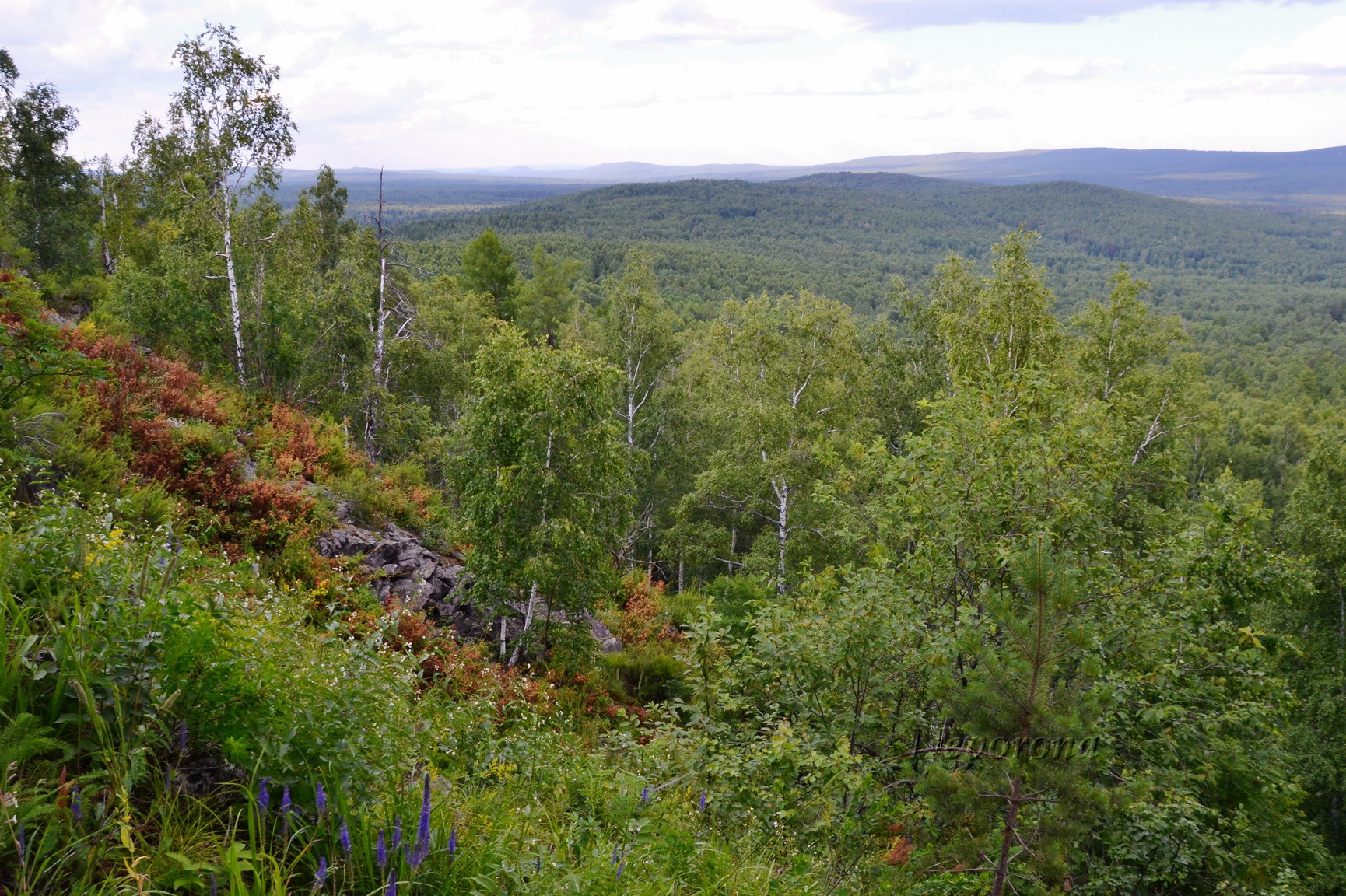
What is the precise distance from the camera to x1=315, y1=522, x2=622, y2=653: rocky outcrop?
36.2 feet

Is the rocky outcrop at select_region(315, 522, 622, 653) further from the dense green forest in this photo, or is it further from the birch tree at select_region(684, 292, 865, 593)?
the birch tree at select_region(684, 292, 865, 593)

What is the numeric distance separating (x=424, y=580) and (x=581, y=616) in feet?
8.81

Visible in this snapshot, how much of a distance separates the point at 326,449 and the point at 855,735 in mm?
10866

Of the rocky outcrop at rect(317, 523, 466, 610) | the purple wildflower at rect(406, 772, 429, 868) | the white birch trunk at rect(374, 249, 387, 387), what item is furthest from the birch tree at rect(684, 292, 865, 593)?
the purple wildflower at rect(406, 772, 429, 868)

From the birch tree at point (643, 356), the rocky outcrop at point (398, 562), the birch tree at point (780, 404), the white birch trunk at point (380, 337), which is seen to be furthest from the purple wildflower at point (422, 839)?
the birch tree at point (643, 356)

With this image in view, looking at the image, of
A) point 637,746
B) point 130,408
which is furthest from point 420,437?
point 637,746

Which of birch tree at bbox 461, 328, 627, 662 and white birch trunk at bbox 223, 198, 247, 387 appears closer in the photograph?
birch tree at bbox 461, 328, 627, 662

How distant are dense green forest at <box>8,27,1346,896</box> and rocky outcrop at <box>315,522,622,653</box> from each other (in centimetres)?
8

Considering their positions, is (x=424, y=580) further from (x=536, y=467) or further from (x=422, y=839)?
(x=422, y=839)

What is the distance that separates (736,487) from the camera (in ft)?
74.7

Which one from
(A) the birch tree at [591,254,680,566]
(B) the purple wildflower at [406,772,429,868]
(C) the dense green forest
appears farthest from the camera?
(A) the birch tree at [591,254,680,566]

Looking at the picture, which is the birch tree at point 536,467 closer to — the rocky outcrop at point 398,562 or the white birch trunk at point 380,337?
the rocky outcrop at point 398,562

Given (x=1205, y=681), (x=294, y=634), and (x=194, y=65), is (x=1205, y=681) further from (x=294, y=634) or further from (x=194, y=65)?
(x=194, y=65)

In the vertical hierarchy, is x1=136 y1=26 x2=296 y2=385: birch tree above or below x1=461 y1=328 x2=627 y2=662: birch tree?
above
